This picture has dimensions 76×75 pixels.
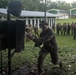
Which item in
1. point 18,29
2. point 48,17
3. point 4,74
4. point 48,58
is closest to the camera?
point 18,29

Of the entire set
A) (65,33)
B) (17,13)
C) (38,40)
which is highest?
(17,13)

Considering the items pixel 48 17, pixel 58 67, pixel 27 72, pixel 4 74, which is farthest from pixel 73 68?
pixel 48 17

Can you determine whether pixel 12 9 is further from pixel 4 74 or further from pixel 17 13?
pixel 4 74

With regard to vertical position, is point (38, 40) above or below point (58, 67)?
above

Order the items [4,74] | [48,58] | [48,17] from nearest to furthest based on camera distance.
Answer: [4,74] < [48,58] < [48,17]

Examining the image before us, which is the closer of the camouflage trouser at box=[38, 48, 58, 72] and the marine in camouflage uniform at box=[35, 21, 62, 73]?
the marine in camouflage uniform at box=[35, 21, 62, 73]

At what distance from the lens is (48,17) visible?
139 ft

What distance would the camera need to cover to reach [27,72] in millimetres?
9188

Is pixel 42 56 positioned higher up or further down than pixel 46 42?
further down

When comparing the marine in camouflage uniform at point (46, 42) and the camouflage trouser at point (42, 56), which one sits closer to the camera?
the marine in camouflage uniform at point (46, 42)

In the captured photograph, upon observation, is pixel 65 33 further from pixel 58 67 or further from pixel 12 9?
pixel 12 9

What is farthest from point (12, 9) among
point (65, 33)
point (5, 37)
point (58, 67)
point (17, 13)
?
point (65, 33)

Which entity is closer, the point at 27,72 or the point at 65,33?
the point at 27,72

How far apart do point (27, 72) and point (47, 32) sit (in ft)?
5.77
